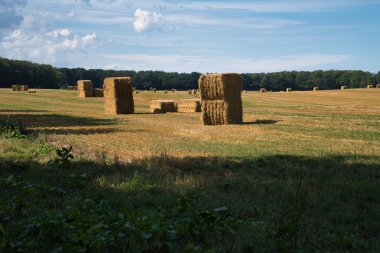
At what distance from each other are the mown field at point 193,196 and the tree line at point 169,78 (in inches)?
3721

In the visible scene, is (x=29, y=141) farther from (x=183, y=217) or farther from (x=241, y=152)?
(x=183, y=217)

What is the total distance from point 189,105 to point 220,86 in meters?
13.2

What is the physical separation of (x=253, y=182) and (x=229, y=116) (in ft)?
55.2

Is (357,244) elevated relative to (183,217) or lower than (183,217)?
lower

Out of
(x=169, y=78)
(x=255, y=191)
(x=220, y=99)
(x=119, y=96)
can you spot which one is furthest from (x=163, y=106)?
(x=169, y=78)

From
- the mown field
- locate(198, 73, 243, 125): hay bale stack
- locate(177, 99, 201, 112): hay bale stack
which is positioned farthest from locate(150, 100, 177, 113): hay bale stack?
the mown field

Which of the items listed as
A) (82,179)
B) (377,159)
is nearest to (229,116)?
(377,159)

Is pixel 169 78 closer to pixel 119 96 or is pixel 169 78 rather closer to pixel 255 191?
pixel 119 96

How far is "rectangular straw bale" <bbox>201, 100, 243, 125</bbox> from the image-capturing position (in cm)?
2683

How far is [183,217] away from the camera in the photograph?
6215 mm

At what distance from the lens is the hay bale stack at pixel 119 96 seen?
37219 millimetres

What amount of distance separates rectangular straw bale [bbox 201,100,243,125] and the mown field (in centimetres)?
840

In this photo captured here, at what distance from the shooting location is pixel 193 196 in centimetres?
856

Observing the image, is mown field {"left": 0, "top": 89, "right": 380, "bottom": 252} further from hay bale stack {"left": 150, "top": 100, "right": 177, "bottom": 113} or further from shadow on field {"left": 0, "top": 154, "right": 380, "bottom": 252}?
hay bale stack {"left": 150, "top": 100, "right": 177, "bottom": 113}
